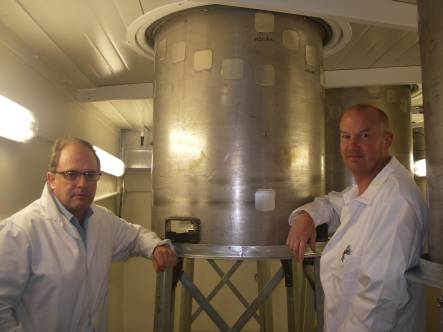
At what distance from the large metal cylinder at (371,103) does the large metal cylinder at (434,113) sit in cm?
174

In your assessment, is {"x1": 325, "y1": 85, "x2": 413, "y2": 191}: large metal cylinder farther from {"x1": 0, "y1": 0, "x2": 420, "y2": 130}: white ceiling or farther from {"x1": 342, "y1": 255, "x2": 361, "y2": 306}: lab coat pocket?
{"x1": 342, "y1": 255, "x2": 361, "y2": 306}: lab coat pocket

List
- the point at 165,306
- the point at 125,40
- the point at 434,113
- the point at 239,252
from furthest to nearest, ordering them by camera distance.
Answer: the point at 125,40 → the point at 165,306 → the point at 239,252 → the point at 434,113

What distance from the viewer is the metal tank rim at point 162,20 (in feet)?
5.82

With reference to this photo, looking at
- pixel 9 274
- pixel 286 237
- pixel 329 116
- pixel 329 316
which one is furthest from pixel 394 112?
pixel 9 274

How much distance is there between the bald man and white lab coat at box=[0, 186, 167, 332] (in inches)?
34.7

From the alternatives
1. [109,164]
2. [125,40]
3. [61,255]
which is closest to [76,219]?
[61,255]

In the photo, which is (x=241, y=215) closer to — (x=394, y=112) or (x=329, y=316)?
(x=329, y=316)

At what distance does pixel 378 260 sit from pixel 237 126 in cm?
78

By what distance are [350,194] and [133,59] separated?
171 centimetres

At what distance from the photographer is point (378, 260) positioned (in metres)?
1.28

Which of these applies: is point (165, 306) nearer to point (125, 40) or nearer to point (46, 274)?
point (46, 274)

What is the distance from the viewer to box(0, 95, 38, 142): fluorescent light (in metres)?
1.66

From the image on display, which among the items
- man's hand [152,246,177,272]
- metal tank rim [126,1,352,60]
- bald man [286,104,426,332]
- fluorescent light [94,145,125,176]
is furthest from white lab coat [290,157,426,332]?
fluorescent light [94,145,125,176]

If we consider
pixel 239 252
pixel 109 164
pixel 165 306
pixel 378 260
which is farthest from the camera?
pixel 109 164
